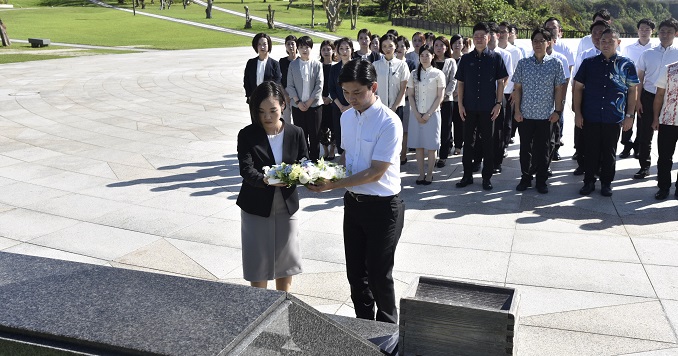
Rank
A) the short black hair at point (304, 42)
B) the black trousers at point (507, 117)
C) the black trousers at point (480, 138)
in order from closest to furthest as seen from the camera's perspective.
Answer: the black trousers at point (480, 138), the short black hair at point (304, 42), the black trousers at point (507, 117)

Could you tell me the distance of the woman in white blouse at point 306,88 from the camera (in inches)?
420

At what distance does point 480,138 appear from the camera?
971cm

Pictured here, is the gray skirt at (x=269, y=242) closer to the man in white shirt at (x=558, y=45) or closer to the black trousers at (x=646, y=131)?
the black trousers at (x=646, y=131)

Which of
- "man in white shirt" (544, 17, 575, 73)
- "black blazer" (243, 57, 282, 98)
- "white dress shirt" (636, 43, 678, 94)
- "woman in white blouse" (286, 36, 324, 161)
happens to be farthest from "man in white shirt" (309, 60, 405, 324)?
"man in white shirt" (544, 17, 575, 73)

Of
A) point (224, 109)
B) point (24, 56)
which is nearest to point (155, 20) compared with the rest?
point (24, 56)

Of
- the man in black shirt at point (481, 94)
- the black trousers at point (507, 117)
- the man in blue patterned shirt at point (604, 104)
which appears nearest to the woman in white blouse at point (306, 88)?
the man in black shirt at point (481, 94)

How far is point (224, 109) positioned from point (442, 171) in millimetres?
7760

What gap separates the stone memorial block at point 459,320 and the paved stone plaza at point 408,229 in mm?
967

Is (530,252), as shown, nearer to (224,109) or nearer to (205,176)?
(205,176)

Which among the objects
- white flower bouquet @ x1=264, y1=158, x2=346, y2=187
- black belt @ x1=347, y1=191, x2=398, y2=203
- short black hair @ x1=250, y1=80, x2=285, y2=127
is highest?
short black hair @ x1=250, y1=80, x2=285, y2=127

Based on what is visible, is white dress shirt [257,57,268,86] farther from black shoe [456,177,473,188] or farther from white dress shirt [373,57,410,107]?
black shoe [456,177,473,188]

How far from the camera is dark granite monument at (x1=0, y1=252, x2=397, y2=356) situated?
2.65 meters

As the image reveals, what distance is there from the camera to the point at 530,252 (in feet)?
22.7

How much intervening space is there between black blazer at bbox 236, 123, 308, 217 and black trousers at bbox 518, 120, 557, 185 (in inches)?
198
